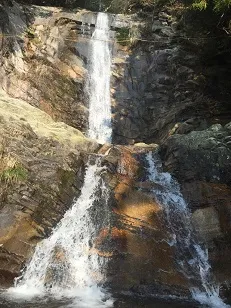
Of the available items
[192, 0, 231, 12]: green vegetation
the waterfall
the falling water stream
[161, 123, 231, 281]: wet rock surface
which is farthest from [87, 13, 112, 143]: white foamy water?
[192, 0, 231, 12]: green vegetation

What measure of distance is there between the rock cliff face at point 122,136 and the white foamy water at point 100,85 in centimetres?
46

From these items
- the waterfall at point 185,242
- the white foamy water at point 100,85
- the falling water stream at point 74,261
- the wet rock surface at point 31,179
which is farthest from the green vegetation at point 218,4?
the white foamy water at point 100,85

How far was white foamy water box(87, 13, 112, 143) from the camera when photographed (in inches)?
751

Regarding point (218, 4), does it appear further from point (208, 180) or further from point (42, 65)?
point (42, 65)

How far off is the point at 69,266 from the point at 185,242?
3416 millimetres

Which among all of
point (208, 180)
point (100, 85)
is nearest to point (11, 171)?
point (208, 180)

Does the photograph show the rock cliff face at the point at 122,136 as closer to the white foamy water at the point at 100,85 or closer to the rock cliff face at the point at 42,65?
the rock cliff face at the point at 42,65

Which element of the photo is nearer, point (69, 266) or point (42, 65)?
point (69, 266)

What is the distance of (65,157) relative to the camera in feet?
41.3

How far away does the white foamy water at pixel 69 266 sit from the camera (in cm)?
856

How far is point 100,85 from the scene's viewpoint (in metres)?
20.9

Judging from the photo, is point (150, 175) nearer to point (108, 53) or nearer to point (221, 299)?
point (221, 299)

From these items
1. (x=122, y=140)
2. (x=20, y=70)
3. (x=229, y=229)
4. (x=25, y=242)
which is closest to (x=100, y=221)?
(x=25, y=242)

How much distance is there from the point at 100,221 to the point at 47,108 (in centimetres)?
884
